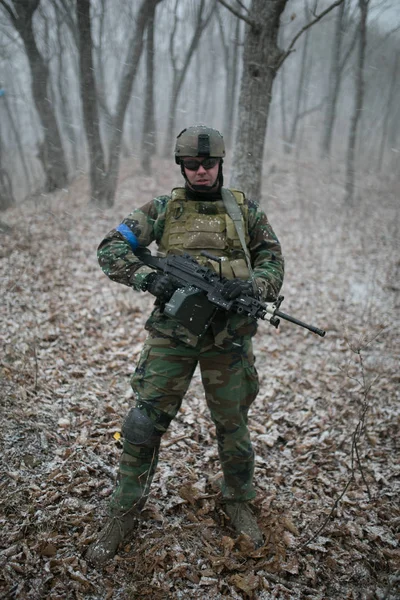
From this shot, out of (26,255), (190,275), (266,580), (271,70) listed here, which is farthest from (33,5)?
(266,580)

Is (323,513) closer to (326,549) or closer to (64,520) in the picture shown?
(326,549)

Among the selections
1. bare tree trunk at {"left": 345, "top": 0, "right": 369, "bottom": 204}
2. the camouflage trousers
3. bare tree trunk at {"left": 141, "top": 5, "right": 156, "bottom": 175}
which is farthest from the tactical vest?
bare tree trunk at {"left": 345, "top": 0, "right": 369, "bottom": 204}

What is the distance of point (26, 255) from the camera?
7.58 metres

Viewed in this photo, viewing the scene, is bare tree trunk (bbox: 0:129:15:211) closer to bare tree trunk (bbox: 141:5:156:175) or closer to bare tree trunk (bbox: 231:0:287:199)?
bare tree trunk (bbox: 141:5:156:175)

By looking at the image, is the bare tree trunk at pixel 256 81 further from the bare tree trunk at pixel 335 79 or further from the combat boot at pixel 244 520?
the bare tree trunk at pixel 335 79

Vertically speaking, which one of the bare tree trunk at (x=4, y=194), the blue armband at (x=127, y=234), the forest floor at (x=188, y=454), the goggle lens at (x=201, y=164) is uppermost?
the goggle lens at (x=201, y=164)

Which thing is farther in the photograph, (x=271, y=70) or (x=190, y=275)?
(x=271, y=70)

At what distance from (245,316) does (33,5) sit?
1184 centimetres

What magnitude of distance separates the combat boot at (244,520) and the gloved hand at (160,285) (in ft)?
5.88

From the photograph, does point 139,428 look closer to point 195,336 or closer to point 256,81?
point 195,336

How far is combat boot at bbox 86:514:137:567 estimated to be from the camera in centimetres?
277

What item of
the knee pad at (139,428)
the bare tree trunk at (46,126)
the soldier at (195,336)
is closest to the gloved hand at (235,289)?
the soldier at (195,336)

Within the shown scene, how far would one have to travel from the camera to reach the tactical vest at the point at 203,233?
308cm

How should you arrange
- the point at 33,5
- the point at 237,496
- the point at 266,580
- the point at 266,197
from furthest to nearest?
1. the point at 266,197
2. the point at 33,5
3. the point at 237,496
4. the point at 266,580
